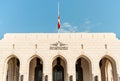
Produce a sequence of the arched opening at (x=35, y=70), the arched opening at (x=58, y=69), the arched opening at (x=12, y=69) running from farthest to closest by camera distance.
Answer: the arched opening at (x=35, y=70) → the arched opening at (x=58, y=69) → the arched opening at (x=12, y=69)

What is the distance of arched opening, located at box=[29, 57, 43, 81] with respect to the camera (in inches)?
1089

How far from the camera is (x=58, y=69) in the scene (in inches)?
1096

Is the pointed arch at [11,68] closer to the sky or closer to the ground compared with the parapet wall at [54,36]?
closer to the ground

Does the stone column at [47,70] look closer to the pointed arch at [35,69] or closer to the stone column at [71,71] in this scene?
the stone column at [71,71]

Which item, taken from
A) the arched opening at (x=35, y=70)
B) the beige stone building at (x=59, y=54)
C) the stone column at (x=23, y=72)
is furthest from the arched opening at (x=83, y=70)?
the stone column at (x=23, y=72)

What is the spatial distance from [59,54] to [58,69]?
3273 millimetres

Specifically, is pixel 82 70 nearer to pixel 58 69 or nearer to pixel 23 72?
pixel 58 69

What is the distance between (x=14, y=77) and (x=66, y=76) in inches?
306

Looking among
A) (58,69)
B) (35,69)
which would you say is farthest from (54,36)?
(35,69)

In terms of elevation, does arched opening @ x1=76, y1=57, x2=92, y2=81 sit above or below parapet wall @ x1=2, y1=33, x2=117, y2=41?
below

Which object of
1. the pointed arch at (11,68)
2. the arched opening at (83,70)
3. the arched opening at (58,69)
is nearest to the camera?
the pointed arch at (11,68)

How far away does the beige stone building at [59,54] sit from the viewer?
24969mm

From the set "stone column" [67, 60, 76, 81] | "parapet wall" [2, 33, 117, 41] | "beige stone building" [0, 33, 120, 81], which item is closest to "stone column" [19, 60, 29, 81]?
"beige stone building" [0, 33, 120, 81]

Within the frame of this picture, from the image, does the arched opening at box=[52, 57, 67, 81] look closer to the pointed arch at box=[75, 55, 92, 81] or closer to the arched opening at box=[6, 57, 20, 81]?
the pointed arch at box=[75, 55, 92, 81]
